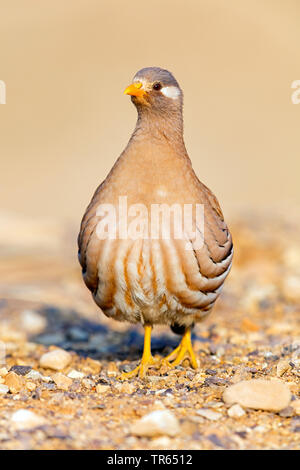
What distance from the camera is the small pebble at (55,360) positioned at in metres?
6.61

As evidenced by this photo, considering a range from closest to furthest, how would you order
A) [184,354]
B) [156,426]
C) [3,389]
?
[156,426] < [3,389] < [184,354]

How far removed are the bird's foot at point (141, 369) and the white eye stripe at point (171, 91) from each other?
93.6 inches

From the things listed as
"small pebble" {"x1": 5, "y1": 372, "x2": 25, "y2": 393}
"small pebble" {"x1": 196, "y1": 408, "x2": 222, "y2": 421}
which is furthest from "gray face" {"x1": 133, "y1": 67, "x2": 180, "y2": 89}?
"small pebble" {"x1": 196, "y1": 408, "x2": 222, "y2": 421}

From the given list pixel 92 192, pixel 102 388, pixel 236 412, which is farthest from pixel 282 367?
pixel 92 192

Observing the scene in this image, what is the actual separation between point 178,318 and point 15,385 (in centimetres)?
170

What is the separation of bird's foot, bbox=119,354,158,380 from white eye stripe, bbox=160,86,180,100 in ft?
7.80

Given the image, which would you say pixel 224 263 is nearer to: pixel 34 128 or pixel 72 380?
pixel 72 380

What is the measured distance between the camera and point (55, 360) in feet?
21.8

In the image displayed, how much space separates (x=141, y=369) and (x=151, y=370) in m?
0.14

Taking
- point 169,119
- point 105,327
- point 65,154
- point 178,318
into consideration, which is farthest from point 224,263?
point 65,154

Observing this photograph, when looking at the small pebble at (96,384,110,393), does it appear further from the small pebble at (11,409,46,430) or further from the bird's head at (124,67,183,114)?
the bird's head at (124,67,183,114)

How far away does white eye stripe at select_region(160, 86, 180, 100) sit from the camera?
611cm

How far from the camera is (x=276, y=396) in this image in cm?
464

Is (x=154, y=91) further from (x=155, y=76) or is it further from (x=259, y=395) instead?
(x=259, y=395)
